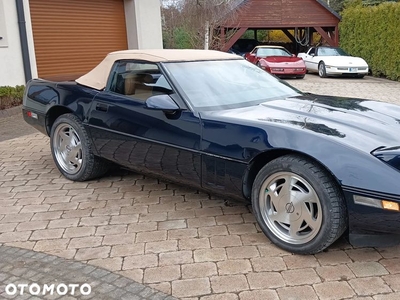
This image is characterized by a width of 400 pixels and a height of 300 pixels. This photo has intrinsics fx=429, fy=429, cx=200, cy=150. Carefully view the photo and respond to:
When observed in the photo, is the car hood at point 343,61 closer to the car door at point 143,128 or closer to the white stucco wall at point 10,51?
the white stucco wall at point 10,51

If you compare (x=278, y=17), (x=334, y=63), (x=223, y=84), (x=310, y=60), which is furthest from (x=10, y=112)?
(x=278, y=17)

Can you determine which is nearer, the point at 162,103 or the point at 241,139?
the point at 241,139

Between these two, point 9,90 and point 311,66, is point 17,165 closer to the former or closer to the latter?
point 9,90

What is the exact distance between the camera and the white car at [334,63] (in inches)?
653

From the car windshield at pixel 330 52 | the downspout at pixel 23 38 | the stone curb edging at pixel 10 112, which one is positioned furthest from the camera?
the car windshield at pixel 330 52

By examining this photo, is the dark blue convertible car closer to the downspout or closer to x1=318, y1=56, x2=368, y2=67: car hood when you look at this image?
the downspout

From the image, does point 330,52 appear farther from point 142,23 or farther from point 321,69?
point 142,23

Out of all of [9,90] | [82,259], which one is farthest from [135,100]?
[9,90]

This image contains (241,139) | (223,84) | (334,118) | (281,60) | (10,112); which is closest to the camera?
(241,139)

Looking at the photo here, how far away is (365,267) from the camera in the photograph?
9.31 feet

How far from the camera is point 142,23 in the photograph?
12.6m

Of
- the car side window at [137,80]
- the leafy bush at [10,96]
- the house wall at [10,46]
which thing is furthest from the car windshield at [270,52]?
the car side window at [137,80]

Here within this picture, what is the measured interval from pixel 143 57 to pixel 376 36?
1585 cm
